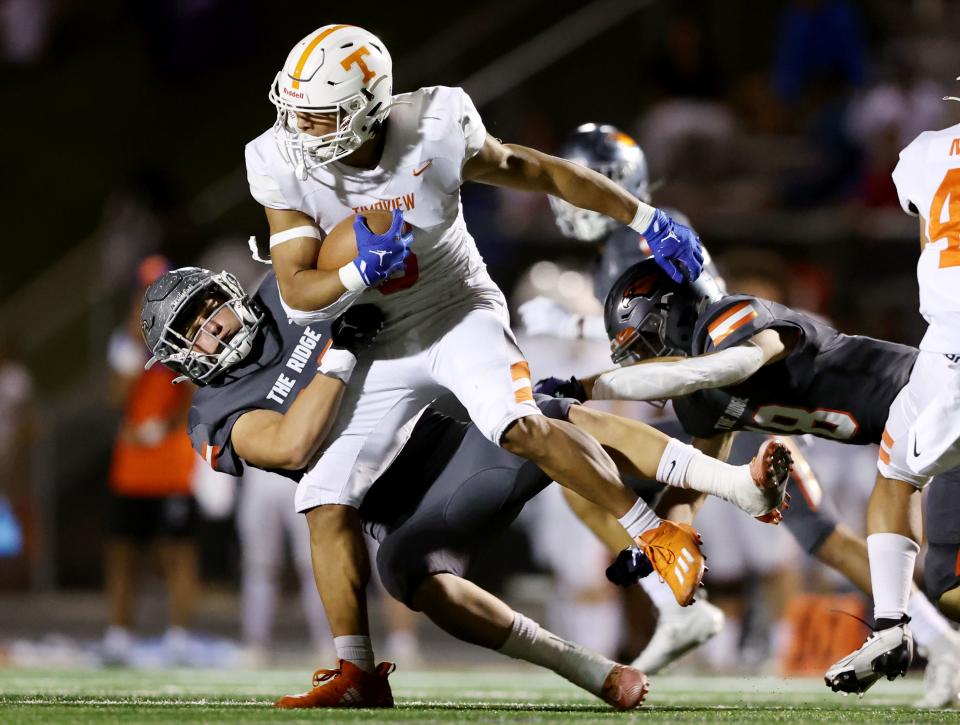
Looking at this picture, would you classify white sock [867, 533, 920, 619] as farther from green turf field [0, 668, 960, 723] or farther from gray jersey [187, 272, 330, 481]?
gray jersey [187, 272, 330, 481]

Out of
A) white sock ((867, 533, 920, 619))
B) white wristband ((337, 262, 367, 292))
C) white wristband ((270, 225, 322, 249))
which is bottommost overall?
white sock ((867, 533, 920, 619))

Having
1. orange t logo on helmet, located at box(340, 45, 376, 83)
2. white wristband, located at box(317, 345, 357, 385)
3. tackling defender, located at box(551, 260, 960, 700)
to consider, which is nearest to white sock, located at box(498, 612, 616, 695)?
tackling defender, located at box(551, 260, 960, 700)

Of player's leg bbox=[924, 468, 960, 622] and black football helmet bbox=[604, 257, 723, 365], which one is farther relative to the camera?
black football helmet bbox=[604, 257, 723, 365]

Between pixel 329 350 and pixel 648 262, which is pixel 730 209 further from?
pixel 329 350

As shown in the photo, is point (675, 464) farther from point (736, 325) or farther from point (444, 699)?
point (444, 699)

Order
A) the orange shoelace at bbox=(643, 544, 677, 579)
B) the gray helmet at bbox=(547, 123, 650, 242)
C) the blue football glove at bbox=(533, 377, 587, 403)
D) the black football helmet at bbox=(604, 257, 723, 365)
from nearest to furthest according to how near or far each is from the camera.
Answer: the orange shoelace at bbox=(643, 544, 677, 579), the blue football glove at bbox=(533, 377, 587, 403), the black football helmet at bbox=(604, 257, 723, 365), the gray helmet at bbox=(547, 123, 650, 242)

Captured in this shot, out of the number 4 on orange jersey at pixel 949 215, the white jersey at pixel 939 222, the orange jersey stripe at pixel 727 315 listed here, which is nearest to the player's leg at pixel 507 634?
the orange jersey stripe at pixel 727 315

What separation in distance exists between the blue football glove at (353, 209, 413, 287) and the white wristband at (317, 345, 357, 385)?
334mm

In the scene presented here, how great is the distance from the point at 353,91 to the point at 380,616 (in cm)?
517

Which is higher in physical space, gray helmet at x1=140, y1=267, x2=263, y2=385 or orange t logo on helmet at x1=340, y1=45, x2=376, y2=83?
orange t logo on helmet at x1=340, y1=45, x2=376, y2=83

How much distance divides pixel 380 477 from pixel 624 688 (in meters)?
0.98

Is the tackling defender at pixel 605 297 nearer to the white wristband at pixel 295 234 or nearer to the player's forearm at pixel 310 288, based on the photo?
the white wristband at pixel 295 234

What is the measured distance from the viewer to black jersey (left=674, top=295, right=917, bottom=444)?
4.92 m

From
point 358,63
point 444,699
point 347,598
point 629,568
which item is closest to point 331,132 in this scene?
point 358,63
